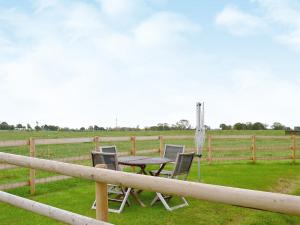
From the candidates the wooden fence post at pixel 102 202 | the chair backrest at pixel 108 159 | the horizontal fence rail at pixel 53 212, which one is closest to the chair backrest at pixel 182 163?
the chair backrest at pixel 108 159

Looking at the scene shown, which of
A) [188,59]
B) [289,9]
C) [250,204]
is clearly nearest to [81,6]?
[188,59]

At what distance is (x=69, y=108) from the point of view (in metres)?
24.3

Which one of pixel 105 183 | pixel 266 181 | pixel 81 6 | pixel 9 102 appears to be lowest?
pixel 266 181

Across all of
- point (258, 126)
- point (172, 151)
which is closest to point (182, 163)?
point (172, 151)

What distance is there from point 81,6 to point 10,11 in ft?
9.45

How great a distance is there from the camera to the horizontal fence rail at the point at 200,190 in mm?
1599

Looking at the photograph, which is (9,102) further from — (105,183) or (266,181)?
(105,183)

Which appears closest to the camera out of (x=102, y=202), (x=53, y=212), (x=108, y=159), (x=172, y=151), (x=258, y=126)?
(x=102, y=202)

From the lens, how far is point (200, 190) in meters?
1.85

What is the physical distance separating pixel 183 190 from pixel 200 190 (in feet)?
0.31

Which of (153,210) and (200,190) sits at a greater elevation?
(200,190)

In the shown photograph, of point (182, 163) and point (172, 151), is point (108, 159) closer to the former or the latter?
point (182, 163)

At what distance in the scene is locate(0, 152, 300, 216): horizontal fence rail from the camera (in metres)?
1.60

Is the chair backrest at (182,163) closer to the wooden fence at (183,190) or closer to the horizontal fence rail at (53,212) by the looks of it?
the horizontal fence rail at (53,212)
